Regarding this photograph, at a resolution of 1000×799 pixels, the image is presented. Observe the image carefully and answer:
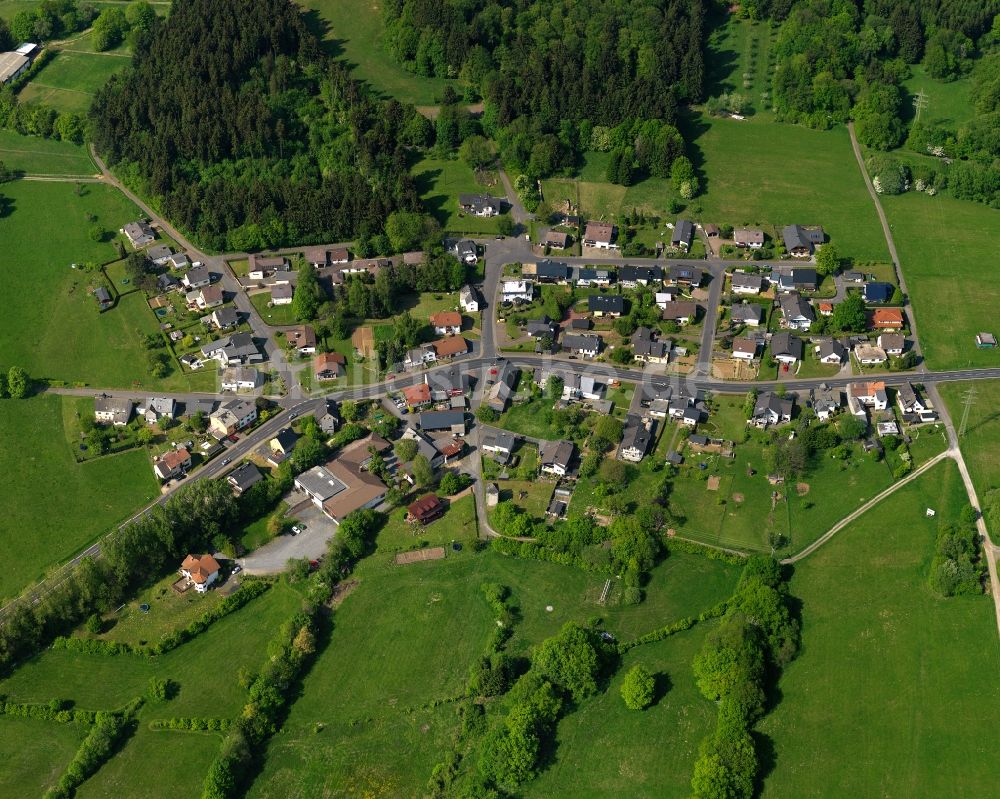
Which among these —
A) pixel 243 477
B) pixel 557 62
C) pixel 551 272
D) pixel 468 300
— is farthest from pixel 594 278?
pixel 243 477

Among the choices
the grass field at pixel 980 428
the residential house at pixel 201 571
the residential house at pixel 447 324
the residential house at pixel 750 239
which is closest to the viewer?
the residential house at pixel 201 571

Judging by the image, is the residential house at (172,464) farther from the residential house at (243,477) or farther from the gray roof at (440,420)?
the gray roof at (440,420)

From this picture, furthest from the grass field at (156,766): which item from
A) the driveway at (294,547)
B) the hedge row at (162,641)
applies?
the driveway at (294,547)

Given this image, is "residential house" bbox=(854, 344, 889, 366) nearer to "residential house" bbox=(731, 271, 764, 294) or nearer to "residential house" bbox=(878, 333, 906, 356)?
"residential house" bbox=(878, 333, 906, 356)

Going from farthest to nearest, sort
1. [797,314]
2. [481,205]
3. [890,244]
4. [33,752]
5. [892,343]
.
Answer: [481,205], [890,244], [797,314], [892,343], [33,752]

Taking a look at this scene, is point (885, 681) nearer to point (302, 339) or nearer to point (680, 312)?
point (680, 312)
